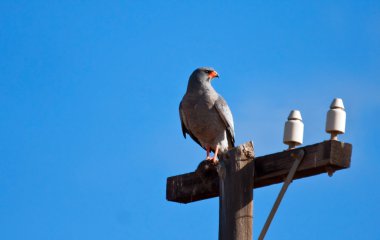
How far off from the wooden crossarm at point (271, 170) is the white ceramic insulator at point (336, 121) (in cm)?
12

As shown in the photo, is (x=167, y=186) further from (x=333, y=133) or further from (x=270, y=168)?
(x=333, y=133)

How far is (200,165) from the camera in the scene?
7613 mm

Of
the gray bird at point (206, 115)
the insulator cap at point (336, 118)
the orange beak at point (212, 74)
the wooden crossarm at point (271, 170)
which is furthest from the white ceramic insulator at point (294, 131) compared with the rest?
the orange beak at point (212, 74)

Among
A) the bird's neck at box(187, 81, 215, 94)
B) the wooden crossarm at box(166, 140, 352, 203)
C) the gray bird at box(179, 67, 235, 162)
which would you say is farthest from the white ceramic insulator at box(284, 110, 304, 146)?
the bird's neck at box(187, 81, 215, 94)

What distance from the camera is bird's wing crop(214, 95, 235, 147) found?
10.3 m

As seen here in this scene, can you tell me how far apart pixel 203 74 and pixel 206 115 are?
0.69m

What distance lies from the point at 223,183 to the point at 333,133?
1070 mm

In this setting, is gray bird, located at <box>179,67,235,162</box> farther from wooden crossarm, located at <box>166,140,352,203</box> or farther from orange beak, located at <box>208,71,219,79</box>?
wooden crossarm, located at <box>166,140,352,203</box>

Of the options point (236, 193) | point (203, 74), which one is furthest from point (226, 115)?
point (236, 193)

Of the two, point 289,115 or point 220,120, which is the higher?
point 220,120

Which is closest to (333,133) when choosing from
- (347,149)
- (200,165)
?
(347,149)

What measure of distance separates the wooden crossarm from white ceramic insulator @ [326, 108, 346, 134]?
0.12 m

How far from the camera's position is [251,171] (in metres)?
6.86

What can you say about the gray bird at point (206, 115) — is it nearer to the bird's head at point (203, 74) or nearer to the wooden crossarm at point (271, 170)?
the bird's head at point (203, 74)
